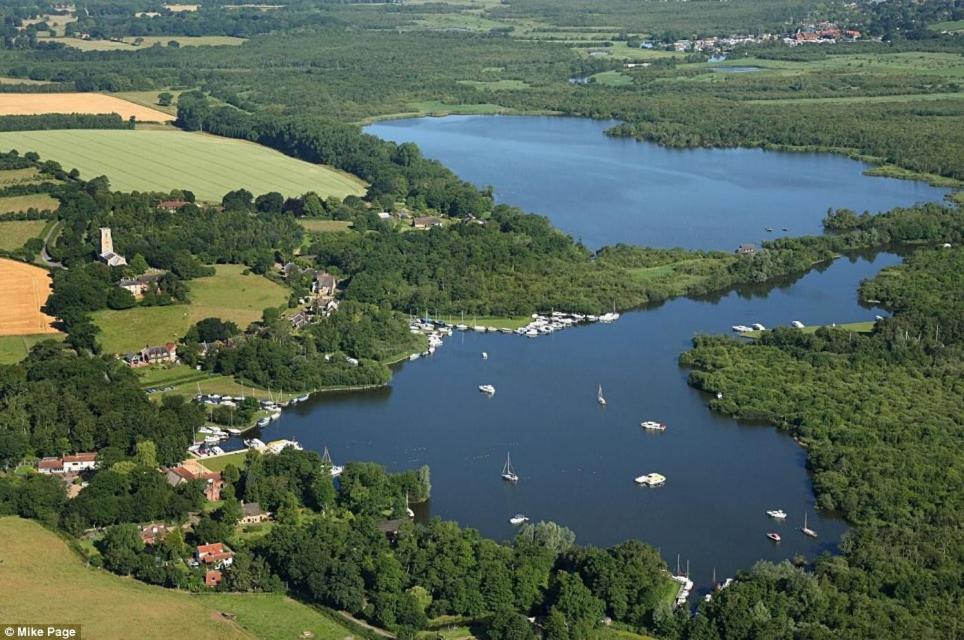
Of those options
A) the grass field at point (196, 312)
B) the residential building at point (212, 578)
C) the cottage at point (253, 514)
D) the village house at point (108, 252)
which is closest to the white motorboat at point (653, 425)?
the cottage at point (253, 514)

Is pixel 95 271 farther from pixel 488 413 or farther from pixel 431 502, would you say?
pixel 431 502

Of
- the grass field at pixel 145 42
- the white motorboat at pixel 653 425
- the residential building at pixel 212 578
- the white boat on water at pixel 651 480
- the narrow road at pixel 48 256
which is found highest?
the grass field at pixel 145 42

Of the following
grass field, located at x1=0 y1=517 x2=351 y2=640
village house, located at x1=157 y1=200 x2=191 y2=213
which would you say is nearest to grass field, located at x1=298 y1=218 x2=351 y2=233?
village house, located at x1=157 y1=200 x2=191 y2=213

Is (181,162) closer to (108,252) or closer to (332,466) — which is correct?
(108,252)

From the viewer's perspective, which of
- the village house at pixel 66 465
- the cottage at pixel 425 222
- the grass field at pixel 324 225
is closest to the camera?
the village house at pixel 66 465

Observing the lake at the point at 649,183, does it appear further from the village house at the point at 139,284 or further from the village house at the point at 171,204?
the village house at the point at 139,284

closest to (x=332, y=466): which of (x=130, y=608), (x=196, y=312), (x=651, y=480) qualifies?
(x=651, y=480)

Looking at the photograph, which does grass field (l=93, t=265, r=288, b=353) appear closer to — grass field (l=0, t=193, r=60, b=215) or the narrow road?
the narrow road

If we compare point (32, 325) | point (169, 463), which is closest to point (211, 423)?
point (169, 463)
